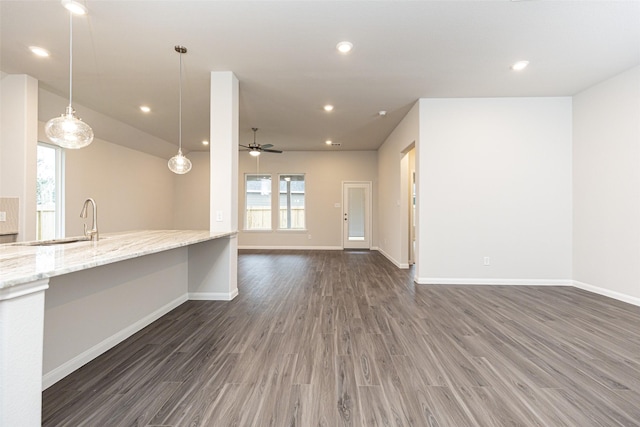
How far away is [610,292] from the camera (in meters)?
3.73

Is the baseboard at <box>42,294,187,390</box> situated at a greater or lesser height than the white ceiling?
lesser

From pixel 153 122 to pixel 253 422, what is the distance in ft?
20.2

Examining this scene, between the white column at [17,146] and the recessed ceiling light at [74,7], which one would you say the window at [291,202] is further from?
the recessed ceiling light at [74,7]

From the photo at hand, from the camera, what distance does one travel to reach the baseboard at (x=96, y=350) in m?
1.80

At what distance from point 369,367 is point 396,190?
461 cm

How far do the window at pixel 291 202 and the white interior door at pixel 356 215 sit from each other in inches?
51.3

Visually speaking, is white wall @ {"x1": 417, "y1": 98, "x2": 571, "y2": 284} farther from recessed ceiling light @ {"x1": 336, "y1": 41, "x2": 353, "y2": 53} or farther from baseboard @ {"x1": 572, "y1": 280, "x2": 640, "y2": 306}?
recessed ceiling light @ {"x1": 336, "y1": 41, "x2": 353, "y2": 53}

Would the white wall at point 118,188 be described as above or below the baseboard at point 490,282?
above

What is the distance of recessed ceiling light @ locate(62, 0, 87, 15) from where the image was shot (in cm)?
241

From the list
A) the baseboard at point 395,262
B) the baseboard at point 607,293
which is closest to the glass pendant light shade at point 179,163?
the baseboard at point 395,262

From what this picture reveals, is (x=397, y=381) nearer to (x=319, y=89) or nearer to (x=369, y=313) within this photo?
(x=369, y=313)

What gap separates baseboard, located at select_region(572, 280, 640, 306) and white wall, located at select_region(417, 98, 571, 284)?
0.57 feet

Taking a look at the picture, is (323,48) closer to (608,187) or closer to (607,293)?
(608,187)

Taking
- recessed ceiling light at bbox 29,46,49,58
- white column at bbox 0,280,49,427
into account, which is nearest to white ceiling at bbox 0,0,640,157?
recessed ceiling light at bbox 29,46,49,58
